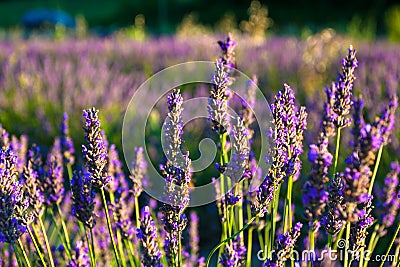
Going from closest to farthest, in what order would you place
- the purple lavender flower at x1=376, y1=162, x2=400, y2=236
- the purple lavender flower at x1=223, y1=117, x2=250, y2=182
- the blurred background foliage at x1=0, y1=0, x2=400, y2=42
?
the purple lavender flower at x1=223, y1=117, x2=250, y2=182
the purple lavender flower at x1=376, y1=162, x2=400, y2=236
the blurred background foliage at x1=0, y1=0, x2=400, y2=42

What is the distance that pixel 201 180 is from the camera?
3.89m

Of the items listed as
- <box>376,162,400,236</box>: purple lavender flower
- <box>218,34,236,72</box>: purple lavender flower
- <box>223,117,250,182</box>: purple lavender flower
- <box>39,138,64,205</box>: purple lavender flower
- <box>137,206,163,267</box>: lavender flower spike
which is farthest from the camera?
<box>376,162,400,236</box>: purple lavender flower

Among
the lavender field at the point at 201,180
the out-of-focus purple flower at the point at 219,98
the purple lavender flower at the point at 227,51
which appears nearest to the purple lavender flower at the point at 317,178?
the lavender field at the point at 201,180

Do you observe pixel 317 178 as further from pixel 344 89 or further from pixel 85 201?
pixel 85 201

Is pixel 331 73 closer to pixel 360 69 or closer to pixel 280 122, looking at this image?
pixel 360 69

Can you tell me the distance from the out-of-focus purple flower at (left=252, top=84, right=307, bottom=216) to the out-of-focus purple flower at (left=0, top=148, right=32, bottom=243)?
604mm

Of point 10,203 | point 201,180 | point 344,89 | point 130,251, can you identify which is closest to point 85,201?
point 10,203

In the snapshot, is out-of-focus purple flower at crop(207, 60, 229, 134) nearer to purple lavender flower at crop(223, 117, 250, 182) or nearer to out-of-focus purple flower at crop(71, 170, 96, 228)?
purple lavender flower at crop(223, 117, 250, 182)

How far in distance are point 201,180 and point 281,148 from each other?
2584 mm

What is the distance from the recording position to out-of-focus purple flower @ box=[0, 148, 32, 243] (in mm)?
1297

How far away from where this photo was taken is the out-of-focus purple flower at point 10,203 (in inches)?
51.1

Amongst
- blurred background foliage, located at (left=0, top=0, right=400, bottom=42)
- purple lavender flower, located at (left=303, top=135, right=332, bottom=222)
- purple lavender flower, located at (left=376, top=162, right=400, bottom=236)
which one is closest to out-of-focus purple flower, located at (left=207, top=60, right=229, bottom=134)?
purple lavender flower, located at (left=303, top=135, right=332, bottom=222)

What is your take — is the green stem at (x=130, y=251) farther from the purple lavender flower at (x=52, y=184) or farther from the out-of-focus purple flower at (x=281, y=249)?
the out-of-focus purple flower at (x=281, y=249)

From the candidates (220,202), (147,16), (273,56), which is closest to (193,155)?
(220,202)
